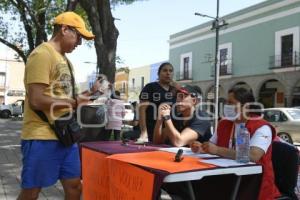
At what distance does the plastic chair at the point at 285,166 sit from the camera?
3.96 m

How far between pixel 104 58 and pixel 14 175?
290 cm

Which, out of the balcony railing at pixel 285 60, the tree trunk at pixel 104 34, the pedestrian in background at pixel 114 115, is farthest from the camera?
the balcony railing at pixel 285 60

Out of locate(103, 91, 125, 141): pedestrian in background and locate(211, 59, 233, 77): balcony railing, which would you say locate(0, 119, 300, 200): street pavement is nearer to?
locate(103, 91, 125, 141): pedestrian in background

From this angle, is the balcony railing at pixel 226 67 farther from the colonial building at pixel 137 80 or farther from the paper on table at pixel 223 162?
the paper on table at pixel 223 162

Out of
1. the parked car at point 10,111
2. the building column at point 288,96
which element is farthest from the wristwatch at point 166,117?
the parked car at point 10,111

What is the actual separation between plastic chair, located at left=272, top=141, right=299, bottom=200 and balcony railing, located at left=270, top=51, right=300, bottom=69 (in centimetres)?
2650

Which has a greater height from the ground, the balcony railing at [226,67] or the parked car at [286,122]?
the balcony railing at [226,67]

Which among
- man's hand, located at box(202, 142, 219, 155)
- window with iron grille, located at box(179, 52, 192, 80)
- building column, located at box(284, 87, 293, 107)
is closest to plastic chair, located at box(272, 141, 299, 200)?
man's hand, located at box(202, 142, 219, 155)

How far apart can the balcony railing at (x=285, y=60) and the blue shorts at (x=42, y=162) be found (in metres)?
27.4

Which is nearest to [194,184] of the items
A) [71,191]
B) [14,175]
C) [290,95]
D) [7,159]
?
[71,191]

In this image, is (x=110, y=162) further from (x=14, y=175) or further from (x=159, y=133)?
(x=14, y=175)

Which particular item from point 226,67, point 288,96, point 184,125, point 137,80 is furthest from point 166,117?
point 137,80

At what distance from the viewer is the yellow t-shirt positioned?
3.57 metres

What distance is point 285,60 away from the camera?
3025cm
